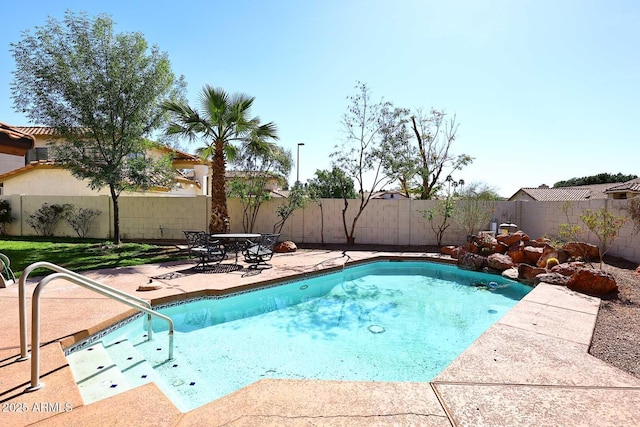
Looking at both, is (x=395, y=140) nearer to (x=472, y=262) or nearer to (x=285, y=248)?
(x=472, y=262)

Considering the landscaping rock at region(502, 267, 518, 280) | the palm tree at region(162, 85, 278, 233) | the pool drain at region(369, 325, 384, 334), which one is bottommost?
the pool drain at region(369, 325, 384, 334)

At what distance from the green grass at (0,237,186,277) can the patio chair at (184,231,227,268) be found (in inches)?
60.7

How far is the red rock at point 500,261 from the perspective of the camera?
9781 mm

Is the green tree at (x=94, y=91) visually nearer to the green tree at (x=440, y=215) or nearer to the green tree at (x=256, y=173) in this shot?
the green tree at (x=256, y=173)

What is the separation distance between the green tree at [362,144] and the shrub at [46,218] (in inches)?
467

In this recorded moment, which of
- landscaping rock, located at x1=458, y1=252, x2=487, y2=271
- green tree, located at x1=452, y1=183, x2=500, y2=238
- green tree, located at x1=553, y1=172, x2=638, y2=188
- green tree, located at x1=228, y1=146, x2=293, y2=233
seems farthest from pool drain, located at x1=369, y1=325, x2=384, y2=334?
green tree, located at x1=553, y1=172, x2=638, y2=188

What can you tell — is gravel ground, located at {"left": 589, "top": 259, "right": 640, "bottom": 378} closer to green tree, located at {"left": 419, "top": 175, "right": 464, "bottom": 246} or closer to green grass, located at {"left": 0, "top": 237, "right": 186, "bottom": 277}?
green tree, located at {"left": 419, "top": 175, "right": 464, "bottom": 246}

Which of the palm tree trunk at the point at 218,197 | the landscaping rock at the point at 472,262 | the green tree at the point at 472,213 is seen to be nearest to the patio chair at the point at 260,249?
the palm tree trunk at the point at 218,197

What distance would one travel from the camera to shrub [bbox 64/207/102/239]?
14.2m

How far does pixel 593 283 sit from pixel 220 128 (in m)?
10.6

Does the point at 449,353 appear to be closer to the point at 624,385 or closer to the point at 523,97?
the point at 624,385

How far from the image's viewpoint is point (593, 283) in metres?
6.61

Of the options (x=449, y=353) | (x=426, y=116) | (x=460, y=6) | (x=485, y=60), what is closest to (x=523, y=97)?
(x=485, y=60)

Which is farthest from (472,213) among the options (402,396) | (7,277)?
(7,277)
